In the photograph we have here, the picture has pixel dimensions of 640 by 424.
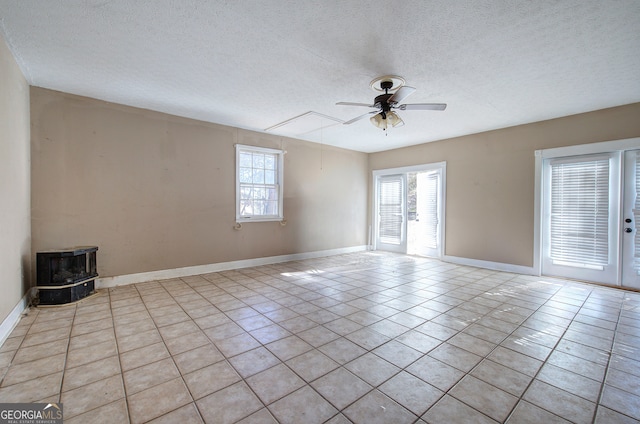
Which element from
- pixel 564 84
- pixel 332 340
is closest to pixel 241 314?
pixel 332 340

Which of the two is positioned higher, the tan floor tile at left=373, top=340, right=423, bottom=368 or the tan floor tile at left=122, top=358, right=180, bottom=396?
the tan floor tile at left=122, top=358, right=180, bottom=396

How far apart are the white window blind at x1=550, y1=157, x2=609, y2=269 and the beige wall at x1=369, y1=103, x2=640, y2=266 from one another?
0.32 meters

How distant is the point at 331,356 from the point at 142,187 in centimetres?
A: 378

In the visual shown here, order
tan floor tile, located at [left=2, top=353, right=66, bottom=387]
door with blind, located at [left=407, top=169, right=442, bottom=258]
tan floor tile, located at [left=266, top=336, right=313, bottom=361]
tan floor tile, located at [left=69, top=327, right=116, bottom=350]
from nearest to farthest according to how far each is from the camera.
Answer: tan floor tile, located at [left=2, top=353, right=66, bottom=387]
tan floor tile, located at [left=266, top=336, right=313, bottom=361]
tan floor tile, located at [left=69, top=327, right=116, bottom=350]
door with blind, located at [left=407, top=169, right=442, bottom=258]

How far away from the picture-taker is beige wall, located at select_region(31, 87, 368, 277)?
11.9 ft

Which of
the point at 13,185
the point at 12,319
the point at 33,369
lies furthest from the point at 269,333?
the point at 13,185

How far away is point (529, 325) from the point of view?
9.23 feet

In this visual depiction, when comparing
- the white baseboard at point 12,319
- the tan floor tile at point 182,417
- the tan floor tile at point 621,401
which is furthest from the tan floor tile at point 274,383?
the white baseboard at point 12,319

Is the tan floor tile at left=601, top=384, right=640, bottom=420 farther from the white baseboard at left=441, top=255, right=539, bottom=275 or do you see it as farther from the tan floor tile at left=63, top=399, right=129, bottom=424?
the white baseboard at left=441, top=255, right=539, bottom=275

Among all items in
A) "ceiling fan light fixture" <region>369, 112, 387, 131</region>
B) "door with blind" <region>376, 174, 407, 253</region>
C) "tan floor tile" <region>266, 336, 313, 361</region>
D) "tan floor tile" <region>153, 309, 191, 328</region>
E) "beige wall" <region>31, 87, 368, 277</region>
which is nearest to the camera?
"tan floor tile" <region>266, 336, 313, 361</region>

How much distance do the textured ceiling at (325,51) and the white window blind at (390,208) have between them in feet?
9.52

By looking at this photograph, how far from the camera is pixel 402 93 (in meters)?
3.05

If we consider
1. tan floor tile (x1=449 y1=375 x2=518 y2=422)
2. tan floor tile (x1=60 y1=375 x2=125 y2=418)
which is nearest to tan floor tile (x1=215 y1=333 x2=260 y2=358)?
tan floor tile (x1=60 y1=375 x2=125 y2=418)

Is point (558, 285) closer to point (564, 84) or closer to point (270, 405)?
point (564, 84)
